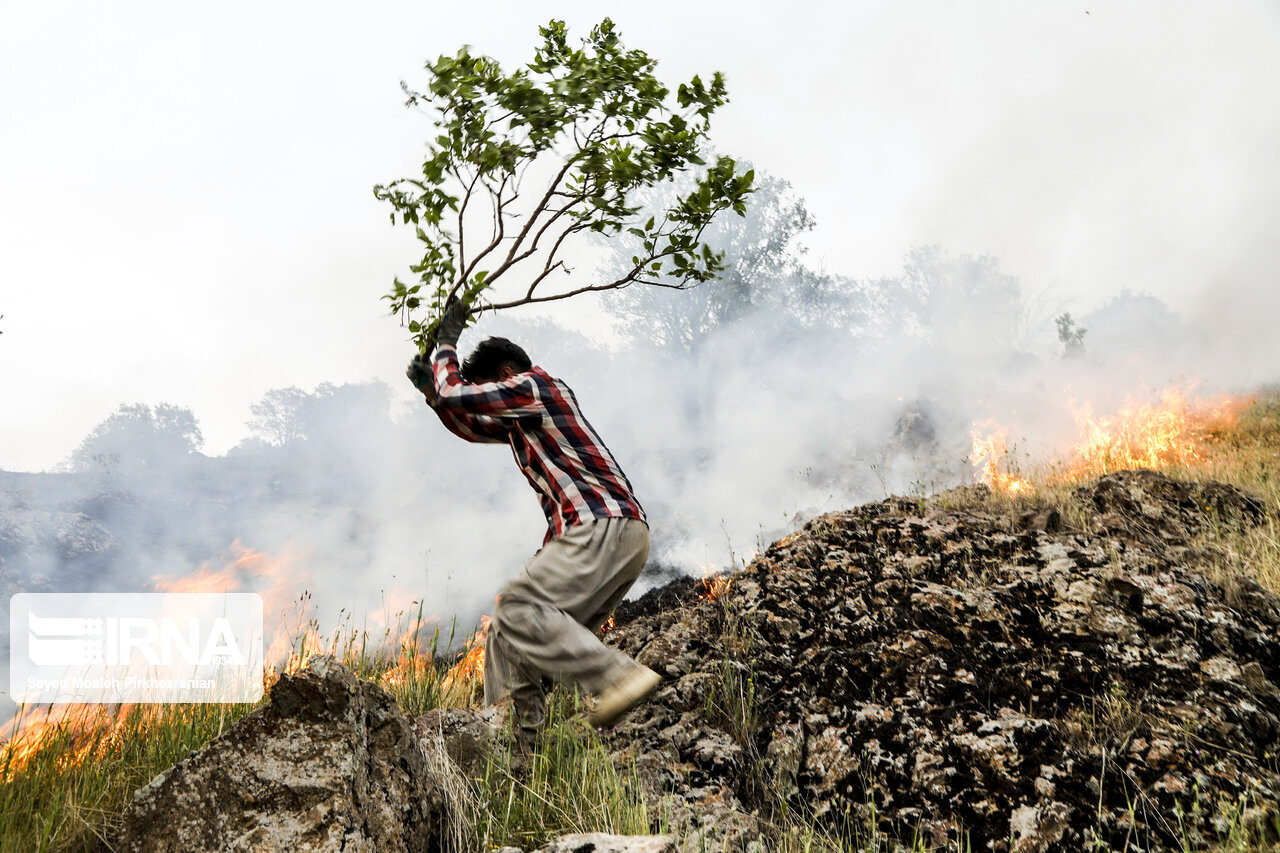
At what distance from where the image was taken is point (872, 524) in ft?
13.7

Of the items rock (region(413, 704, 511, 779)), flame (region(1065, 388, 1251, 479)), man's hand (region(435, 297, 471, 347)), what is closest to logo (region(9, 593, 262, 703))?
rock (region(413, 704, 511, 779))

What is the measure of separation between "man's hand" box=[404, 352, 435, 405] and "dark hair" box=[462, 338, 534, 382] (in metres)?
0.17

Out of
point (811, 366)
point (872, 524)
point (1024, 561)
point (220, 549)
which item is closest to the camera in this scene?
point (1024, 561)

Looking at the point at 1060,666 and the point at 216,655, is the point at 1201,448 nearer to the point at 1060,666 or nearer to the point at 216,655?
the point at 1060,666

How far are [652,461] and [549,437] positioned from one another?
45.5 feet

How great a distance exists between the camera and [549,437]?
3.06 metres

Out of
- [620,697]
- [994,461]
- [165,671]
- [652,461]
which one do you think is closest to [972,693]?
[620,697]

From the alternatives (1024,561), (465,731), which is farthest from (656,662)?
(1024,561)

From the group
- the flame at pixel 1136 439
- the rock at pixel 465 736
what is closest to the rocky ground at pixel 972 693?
the rock at pixel 465 736

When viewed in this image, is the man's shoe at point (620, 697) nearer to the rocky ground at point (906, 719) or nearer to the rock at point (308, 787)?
the rocky ground at point (906, 719)

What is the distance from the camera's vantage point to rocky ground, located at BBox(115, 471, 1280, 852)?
75.3 inches

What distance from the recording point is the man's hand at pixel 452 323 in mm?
3268

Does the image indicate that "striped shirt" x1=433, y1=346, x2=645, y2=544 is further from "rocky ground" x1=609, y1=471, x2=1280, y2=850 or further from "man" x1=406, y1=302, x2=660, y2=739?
"rocky ground" x1=609, y1=471, x2=1280, y2=850

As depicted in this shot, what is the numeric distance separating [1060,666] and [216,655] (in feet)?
12.4
